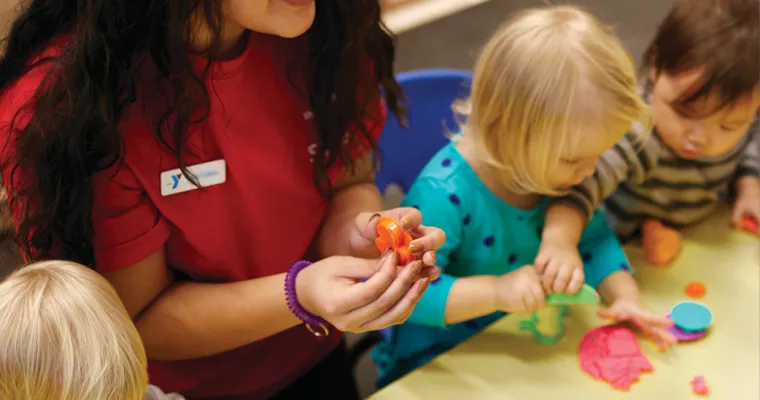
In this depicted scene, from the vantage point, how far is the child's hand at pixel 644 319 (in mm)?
923

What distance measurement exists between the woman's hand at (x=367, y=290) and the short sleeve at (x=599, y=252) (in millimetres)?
373

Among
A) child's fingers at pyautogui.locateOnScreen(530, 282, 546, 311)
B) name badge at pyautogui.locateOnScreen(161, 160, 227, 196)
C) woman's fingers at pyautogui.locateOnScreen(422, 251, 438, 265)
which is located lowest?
child's fingers at pyautogui.locateOnScreen(530, 282, 546, 311)

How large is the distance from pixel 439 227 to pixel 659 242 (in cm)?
35

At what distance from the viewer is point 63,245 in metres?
0.74

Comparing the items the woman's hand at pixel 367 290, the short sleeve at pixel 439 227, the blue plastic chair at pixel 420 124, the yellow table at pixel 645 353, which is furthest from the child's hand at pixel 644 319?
the blue plastic chair at pixel 420 124

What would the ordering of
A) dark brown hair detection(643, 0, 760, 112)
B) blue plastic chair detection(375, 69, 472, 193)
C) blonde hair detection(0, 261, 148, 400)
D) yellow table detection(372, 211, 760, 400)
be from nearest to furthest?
blonde hair detection(0, 261, 148, 400), yellow table detection(372, 211, 760, 400), dark brown hair detection(643, 0, 760, 112), blue plastic chair detection(375, 69, 472, 193)

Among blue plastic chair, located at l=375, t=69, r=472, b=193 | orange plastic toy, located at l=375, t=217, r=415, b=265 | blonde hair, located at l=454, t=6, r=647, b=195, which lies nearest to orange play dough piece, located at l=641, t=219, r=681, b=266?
blonde hair, located at l=454, t=6, r=647, b=195

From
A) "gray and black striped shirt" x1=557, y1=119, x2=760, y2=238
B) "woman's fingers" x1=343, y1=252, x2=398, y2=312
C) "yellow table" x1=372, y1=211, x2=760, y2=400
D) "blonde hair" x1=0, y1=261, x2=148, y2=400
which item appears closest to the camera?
"blonde hair" x1=0, y1=261, x2=148, y2=400

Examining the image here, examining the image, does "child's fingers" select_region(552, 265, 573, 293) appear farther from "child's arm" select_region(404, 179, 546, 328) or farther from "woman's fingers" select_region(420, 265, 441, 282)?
"woman's fingers" select_region(420, 265, 441, 282)

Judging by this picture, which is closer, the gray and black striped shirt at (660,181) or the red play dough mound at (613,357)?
the red play dough mound at (613,357)

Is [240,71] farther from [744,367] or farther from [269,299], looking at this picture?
[744,367]

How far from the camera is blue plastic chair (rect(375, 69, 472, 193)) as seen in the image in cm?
127

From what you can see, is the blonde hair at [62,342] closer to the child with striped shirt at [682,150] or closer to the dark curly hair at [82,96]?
the dark curly hair at [82,96]

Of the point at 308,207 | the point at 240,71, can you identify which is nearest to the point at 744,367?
the point at 308,207
